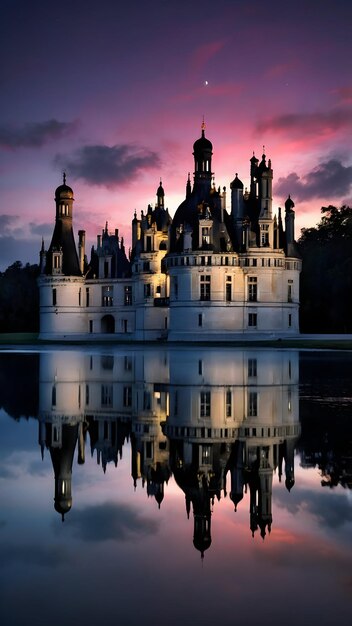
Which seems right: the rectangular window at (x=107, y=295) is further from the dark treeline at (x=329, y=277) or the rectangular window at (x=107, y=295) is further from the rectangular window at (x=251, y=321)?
the dark treeline at (x=329, y=277)

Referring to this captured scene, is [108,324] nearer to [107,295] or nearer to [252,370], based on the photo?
[107,295]

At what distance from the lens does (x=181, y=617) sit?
6449mm

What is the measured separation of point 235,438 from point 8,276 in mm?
143895

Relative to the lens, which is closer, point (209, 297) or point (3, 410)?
point (3, 410)

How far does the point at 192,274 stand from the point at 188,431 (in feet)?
233

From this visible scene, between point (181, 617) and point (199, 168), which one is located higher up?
point (199, 168)

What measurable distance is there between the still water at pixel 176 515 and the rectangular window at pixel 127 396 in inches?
47.7

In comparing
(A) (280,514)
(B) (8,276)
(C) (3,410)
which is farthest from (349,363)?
(B) (8,276)

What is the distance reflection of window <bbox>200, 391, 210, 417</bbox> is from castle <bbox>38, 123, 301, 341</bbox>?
2459 inches

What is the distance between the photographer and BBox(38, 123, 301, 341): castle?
285 feet

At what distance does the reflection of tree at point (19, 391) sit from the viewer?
19.8 meters

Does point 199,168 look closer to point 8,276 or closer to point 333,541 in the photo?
point 8,276

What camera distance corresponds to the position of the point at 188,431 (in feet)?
52.7

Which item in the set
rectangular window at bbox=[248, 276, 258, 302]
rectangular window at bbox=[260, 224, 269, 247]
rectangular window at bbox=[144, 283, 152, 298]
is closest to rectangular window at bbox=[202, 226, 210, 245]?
rectangular window at bbox=[260, 224, 269, 247]
